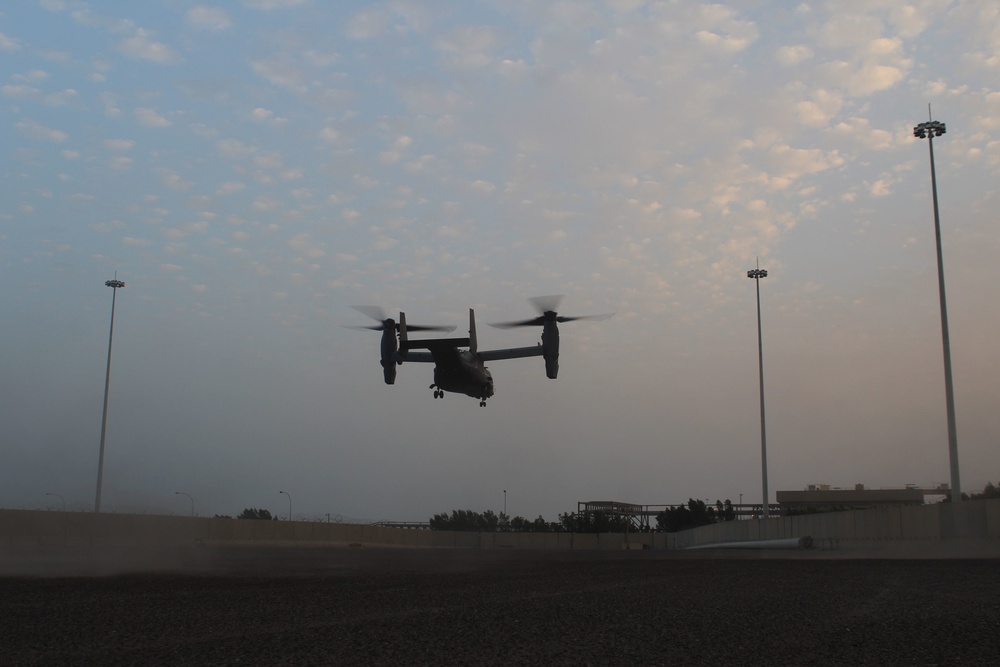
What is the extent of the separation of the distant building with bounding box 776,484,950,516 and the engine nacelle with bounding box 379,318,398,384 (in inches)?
4725

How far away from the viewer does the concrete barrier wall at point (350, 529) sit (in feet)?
151

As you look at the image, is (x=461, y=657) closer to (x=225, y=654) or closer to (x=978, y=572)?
(x=225, y=654)

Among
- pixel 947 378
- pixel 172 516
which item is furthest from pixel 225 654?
pixel 947 378

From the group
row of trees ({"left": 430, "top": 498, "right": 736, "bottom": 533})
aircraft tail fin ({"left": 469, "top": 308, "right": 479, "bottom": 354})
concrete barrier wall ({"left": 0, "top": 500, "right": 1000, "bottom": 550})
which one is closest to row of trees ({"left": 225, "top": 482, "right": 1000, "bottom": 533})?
row of trees ({"left": 430, "top": 498, "right": 736, "bottom": 533})

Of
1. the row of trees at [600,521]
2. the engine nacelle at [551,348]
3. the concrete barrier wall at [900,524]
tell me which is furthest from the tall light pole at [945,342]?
the row of trees at [600,521]

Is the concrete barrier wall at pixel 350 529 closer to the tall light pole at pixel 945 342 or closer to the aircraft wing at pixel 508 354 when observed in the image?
the tall light pole at pixel 945 342

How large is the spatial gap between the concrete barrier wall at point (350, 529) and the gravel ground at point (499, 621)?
22.9 m

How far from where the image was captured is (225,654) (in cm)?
1274

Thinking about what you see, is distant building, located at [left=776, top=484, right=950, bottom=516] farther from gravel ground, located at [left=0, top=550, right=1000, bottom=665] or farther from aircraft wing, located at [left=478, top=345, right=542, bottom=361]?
gravel ground, located at [left=0, top=550, right=1000, bottom=665]

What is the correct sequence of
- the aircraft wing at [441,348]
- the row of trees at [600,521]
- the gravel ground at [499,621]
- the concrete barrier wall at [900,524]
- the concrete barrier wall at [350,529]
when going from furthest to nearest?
the row of trees at [600,521] < the concrete barrier wall at [350,529] < the concrete barrier wall at [900,524] < the aircraft wing at [441,348] < the gravel ground at [499,621]

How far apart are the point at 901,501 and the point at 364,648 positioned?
15174cm

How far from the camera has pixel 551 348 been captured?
4556cm

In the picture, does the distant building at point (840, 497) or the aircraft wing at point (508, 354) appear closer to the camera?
the aircraft wing at point (508, 354)

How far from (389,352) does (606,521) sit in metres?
110
